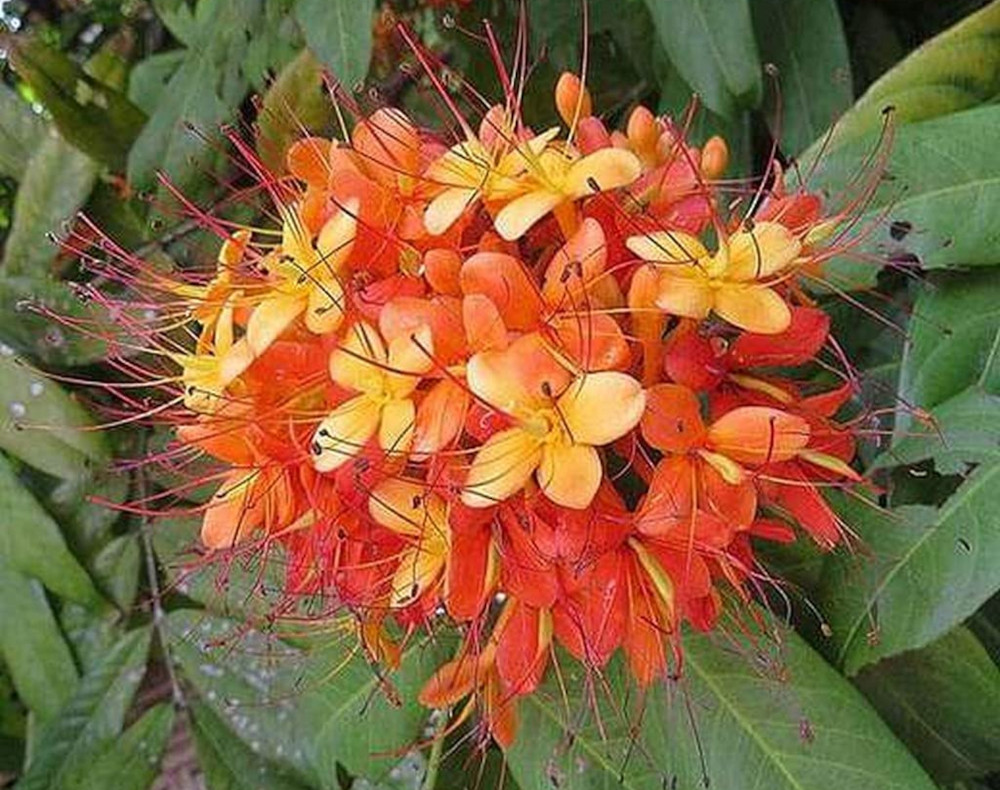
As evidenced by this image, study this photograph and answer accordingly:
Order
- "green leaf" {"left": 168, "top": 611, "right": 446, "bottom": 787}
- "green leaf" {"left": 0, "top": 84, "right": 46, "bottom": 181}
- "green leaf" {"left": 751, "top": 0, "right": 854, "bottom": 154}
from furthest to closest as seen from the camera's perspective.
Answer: "green leaf" {"left": 0, "top": 84, "right": 46, "bottom": 181} < "green leaf" {"left": 751, "top": 0, "right": 854, "bottom": 154} < "green leaf" {"left": 168, "top": 611, "right": 446, "bottom": 787}

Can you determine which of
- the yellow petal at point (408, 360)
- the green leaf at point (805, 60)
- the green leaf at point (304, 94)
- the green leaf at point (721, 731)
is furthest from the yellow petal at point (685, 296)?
the green leaf at point (304, 94)

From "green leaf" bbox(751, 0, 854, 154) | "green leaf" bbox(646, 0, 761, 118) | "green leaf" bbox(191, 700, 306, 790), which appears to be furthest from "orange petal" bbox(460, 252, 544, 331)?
"green leaf" bbox(191, 700, 306, 790)

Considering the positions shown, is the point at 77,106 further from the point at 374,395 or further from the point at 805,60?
the point at 374,395

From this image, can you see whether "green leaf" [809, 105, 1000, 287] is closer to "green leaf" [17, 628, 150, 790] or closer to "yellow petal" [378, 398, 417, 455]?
"yellow petal" [378, 398, 417, 455]

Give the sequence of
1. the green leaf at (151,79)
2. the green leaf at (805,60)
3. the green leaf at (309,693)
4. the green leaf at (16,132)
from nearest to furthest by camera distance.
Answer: the green leaf at (309,693) < the green leaf at (805,60) < the green leaf at (16,132) < the green leaf at (151,79)

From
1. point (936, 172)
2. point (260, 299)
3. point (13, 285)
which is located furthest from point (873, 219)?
point (13, 285)

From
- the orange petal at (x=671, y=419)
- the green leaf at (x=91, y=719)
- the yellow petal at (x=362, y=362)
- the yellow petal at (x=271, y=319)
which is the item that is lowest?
the green leaf at (x=91, y=719)

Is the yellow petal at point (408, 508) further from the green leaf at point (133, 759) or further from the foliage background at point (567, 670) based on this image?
the green leaf at point (133, 759)
